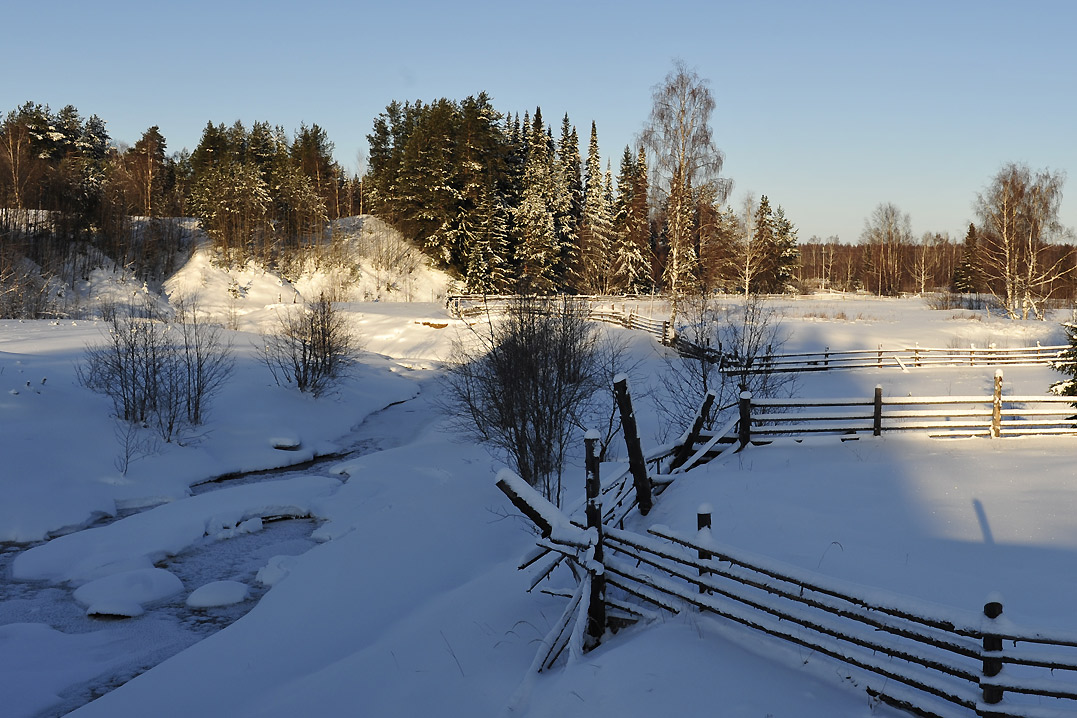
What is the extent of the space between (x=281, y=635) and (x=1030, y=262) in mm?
44539

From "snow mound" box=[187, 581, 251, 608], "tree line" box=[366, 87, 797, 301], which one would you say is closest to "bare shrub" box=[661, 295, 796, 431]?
"snow mound" box=[187, 581, 251, 608]

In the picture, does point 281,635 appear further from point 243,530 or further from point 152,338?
point 152,338

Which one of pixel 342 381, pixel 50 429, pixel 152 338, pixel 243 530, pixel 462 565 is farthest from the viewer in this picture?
pixel 342 381

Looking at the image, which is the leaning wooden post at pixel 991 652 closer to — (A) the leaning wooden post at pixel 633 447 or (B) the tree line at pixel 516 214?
(A) the leaning wooden post at pixel 633 447

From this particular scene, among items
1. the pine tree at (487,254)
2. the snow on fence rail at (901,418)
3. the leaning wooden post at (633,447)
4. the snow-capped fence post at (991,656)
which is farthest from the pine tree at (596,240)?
the snow-capped fence post at (991,656)

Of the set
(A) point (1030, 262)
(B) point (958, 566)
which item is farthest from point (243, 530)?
(A) point (1030, 262)

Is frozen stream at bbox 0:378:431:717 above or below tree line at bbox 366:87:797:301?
below

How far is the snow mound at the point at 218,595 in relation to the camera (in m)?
11.9

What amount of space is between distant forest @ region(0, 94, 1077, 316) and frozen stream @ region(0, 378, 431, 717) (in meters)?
26.6

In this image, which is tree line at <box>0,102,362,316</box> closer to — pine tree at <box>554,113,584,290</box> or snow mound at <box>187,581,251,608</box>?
pine tree at <box>554,113,584,290</box>

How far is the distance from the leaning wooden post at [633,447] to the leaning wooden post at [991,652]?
4878 mm

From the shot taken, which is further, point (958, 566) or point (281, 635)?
point (281, 635)

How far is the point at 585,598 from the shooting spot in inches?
308

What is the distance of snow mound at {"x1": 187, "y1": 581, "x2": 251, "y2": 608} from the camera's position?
11924 mm
